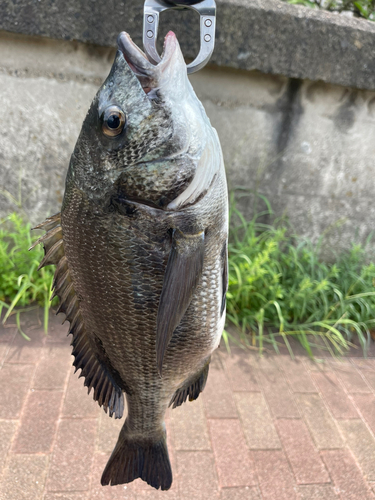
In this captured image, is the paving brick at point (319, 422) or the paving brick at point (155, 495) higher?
the paving brick at point (155, 495)

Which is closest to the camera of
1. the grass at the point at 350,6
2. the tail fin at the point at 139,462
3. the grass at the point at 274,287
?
the tail fin at the point at 139,462

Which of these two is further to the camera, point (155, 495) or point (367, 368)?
point (367, 368)

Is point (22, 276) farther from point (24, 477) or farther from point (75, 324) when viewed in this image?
point (75, 324)

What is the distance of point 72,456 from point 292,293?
2056mm

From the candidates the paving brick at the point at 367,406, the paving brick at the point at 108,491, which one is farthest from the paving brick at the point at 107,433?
the paving brick at the point at 367,406

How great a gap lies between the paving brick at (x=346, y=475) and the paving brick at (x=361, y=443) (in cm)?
5

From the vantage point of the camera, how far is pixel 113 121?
2.87 ft

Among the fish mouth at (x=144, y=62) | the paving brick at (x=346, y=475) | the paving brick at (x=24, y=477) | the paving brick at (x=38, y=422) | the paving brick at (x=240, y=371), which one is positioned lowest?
the paving brick at (x=346, y=475)

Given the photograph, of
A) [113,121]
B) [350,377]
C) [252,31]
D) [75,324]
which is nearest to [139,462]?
[75,324]

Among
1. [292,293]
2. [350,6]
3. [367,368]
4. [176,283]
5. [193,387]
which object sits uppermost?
[350,6]

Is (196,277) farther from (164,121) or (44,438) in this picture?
(44,438)

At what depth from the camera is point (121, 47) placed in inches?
32.5

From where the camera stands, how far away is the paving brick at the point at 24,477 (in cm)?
177

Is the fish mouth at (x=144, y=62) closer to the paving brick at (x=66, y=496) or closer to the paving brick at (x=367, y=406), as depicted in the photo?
the paving brick at (x=66, y=496)
